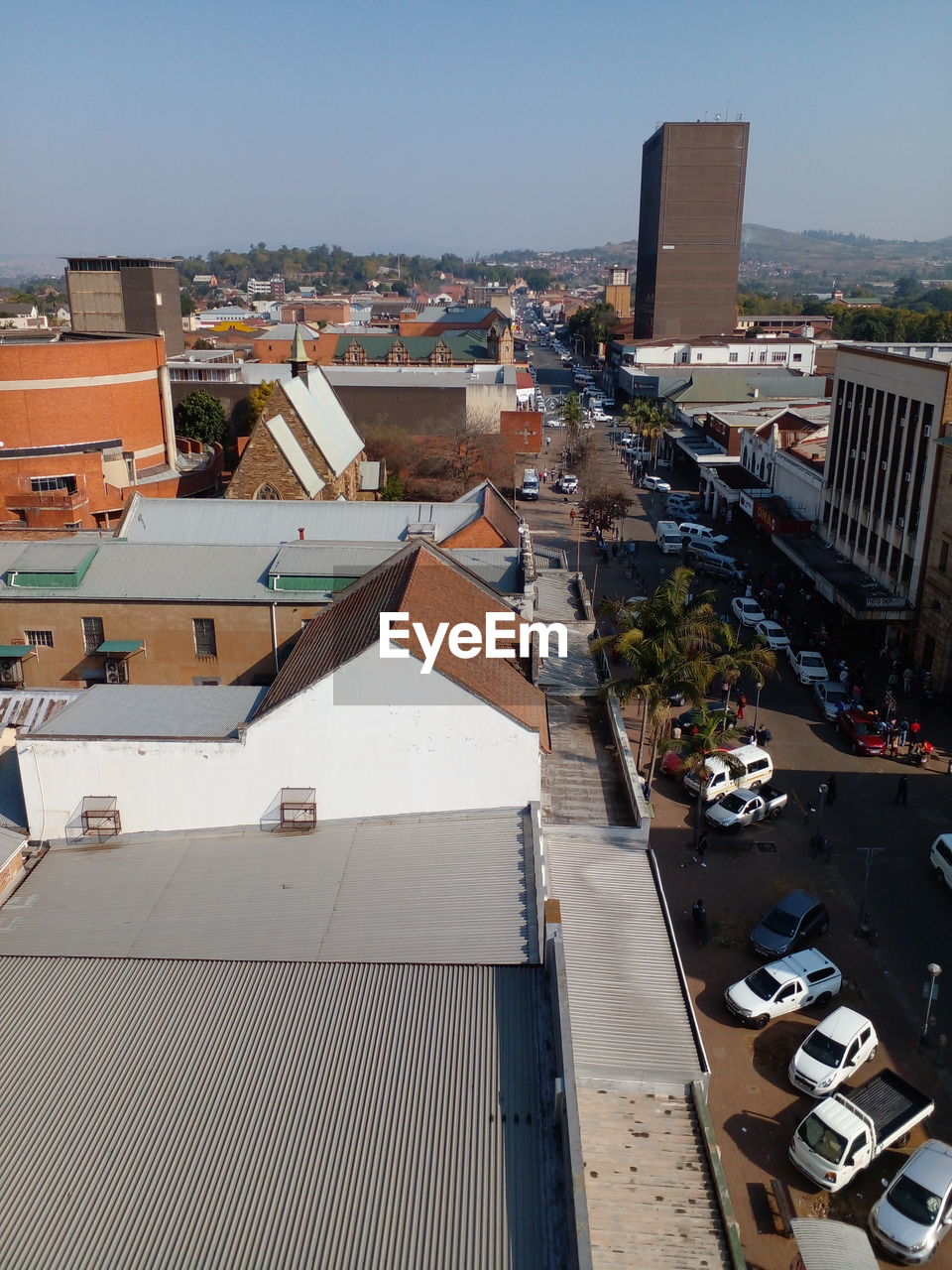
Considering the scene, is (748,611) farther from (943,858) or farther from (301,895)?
(301,895)

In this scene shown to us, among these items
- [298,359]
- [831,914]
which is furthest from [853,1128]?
[298,359]

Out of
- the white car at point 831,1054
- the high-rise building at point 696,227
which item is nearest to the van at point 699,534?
the white car at point 831,1054

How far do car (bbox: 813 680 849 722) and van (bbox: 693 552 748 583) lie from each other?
14818 millimetres

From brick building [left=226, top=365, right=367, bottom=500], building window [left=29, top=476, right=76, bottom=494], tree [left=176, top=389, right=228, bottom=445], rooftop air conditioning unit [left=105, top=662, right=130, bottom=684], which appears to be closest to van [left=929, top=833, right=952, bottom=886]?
rooftop air conditioning unit [left=105, top=662, right=130, bottom=684]

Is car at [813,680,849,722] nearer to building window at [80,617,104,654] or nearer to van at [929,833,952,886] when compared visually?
van at [929,833,952,886]

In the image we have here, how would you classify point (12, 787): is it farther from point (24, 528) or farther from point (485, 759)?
point (24, 528)

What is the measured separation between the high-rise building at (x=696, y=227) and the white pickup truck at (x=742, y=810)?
105177mm

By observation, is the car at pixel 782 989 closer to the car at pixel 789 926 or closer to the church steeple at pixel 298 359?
the car at pixel 789 926

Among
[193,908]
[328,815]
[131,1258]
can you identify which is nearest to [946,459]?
[328,815]

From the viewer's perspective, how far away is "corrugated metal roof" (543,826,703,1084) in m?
15.8

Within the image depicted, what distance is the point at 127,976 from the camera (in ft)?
48.7

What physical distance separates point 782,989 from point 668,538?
37.7 m

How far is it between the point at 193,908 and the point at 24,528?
29.5m

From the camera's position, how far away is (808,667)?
3650 cm
